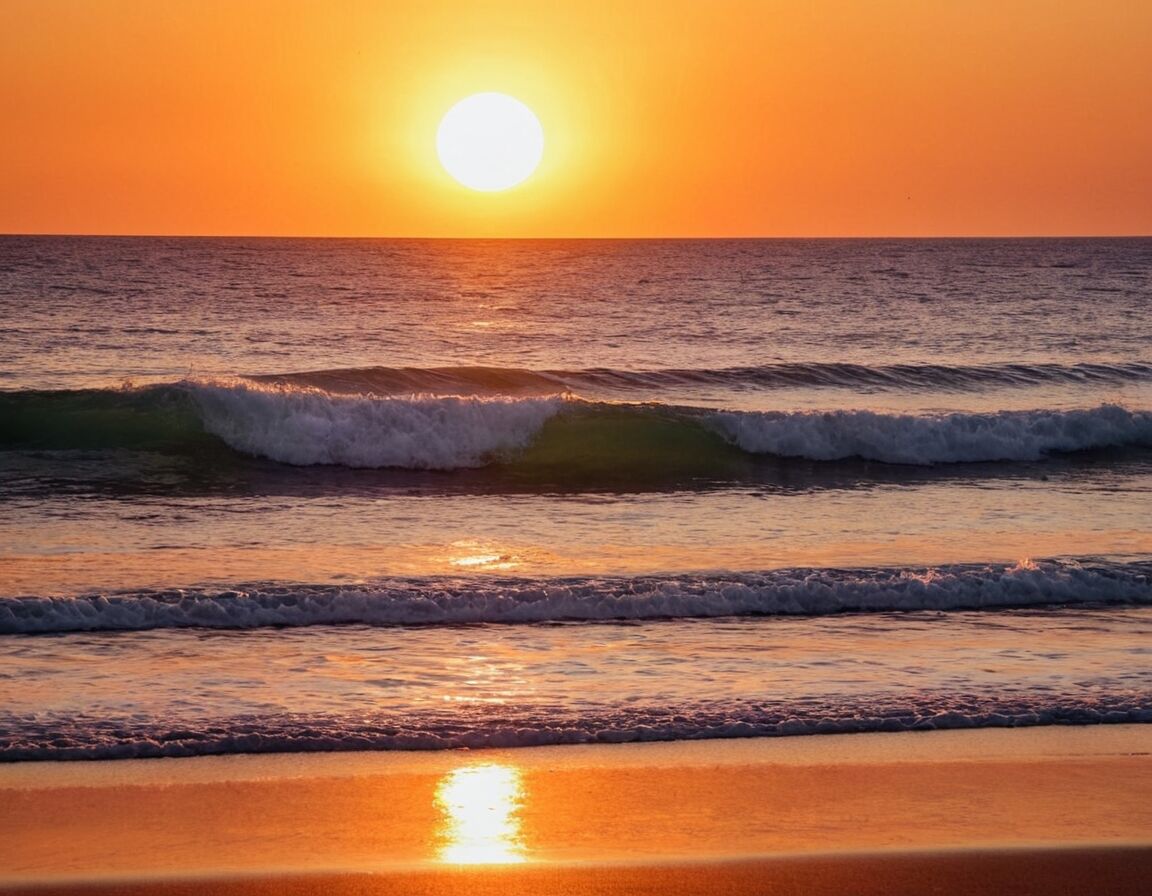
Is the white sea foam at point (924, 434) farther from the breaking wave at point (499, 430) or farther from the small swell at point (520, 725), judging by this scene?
the small swell at point (520, 725)

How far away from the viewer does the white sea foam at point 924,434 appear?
64.5 ft

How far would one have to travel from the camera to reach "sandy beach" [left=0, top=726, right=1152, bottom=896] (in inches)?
197

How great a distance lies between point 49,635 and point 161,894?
474 centimetres

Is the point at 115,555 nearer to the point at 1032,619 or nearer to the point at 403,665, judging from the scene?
the point at 403,665

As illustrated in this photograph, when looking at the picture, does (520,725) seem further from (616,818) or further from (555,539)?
(555,539)

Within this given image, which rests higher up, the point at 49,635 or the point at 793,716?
the point at 49,635

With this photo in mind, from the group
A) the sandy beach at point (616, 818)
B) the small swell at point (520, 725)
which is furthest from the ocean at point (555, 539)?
the sandy beach at point (616, 818)

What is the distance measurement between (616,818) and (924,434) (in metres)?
15.1

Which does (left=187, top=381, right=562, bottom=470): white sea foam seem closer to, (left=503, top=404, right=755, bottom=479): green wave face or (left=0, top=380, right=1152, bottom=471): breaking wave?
(left=0, top=380, right=1152, bottom=471): breaking wave

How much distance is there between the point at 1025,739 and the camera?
23.0 feet

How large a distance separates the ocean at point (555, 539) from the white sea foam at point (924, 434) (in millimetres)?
57

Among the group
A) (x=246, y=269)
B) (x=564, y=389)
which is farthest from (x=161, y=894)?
(x=246, y=269)

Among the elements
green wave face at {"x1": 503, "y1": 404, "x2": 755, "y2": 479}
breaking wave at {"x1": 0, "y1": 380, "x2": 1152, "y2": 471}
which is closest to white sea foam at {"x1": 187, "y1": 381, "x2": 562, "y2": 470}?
breaking wave at {"x1": 0, "y1": 380, "x2": 1152, "y2": 471}

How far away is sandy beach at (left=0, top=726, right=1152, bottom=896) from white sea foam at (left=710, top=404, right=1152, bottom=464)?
1274 centimetres
